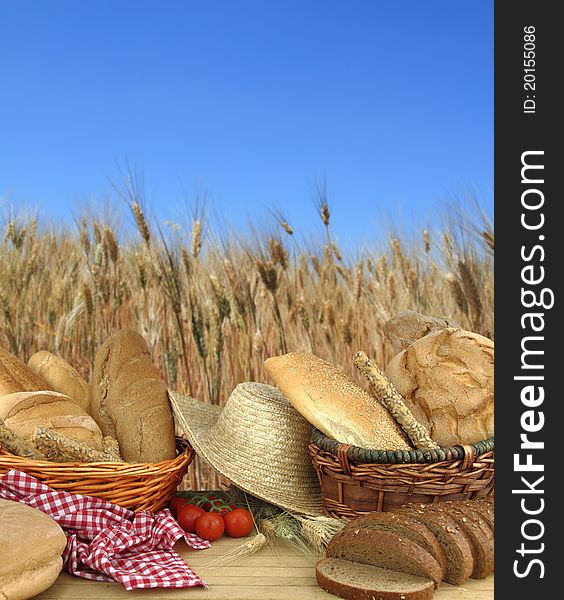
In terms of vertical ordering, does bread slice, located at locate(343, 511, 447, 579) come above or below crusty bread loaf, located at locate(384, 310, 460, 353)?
below

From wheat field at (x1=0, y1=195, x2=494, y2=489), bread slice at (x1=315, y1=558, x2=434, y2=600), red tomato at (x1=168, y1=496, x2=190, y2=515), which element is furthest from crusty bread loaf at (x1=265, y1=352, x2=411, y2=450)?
wheat field at (x1=0, y1=195, x2=494, y2=489)

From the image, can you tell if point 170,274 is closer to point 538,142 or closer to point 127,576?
point 127,576

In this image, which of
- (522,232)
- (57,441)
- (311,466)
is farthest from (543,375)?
(57,441)

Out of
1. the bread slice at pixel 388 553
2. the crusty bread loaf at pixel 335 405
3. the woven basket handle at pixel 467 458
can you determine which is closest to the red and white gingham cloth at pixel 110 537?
the bread slice at pixel 388 553

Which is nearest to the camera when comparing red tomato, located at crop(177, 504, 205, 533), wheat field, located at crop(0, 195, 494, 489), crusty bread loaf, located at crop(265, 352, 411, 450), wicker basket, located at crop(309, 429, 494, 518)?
wicker basket, located at crop(309, 429, 494, 518)

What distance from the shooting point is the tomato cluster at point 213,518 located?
185 centimetres

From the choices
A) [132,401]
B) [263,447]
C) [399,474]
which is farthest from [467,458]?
[132,401]

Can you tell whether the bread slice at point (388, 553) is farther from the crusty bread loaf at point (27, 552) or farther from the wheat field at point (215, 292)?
the wheat field at point (215, 292)

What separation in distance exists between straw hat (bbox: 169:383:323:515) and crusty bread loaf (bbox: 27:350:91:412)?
37 centimetres

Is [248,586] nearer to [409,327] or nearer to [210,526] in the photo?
[210,526]

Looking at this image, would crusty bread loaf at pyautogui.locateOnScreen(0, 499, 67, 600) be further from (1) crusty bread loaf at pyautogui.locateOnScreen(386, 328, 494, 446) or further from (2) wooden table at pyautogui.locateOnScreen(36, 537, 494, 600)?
(1) crusty bread loaf at pyautogui.locateOnScreen(386, 328, 494, 446)

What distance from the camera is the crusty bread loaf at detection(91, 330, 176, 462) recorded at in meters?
1.96

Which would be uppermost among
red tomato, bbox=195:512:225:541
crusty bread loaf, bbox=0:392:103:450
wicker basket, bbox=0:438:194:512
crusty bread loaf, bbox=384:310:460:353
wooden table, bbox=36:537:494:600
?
crusty bread loaf, bbox=384:310:460:353

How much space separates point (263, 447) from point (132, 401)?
1.27 ft
